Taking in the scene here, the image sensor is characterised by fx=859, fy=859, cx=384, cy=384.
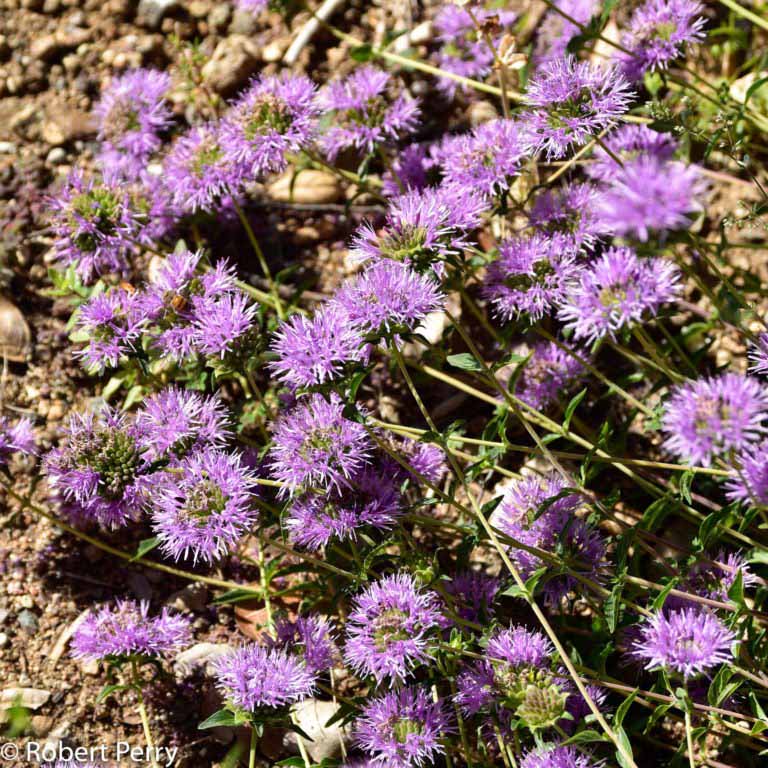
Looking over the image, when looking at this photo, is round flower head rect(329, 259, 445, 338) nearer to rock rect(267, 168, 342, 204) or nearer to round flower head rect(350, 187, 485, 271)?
round flower head rect(350, 187, 485, 271)

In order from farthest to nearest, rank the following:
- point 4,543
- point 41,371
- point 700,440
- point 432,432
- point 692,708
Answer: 1. point 41,371
2. point 4,543
3. point 432,432
4. point 692,708
5. point 700,440

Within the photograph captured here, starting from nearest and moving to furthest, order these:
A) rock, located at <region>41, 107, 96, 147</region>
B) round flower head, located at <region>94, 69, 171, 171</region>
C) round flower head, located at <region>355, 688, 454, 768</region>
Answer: round flower head, located at <region>355, 688, 454, 768</region> → round flower head, located at <region>94, 69, 171, 171</region> → rock, located at <region>41, 107, 96, 147</region>

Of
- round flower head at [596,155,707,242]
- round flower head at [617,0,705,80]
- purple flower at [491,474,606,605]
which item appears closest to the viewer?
round flower head at [596,155,707,242]

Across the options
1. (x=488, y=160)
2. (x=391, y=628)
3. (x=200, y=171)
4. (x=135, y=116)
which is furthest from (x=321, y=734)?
(x=135, y=116)

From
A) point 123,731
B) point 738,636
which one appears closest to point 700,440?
point 738,636

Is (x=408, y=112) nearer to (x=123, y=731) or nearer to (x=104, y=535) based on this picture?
(x=104, y=535)

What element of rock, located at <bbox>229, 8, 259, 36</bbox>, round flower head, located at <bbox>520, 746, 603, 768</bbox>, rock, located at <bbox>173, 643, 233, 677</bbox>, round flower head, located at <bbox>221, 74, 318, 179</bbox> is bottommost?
rock, located at <bbox>173, 643, 233, 677</bbox>

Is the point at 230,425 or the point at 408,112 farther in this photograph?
the point at 408,112

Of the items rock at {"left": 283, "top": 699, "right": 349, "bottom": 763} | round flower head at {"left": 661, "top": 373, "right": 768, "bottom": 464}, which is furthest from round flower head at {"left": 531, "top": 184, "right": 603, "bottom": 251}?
rock at {"left": 283, "top": 699, "right": 349, "bottom": 763}
